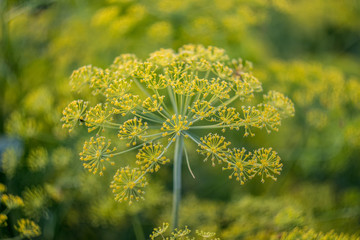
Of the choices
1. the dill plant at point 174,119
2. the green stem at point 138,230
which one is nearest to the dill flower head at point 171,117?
the dill plant at point 174,119

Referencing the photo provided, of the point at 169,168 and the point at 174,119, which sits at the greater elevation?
the point at 169,168

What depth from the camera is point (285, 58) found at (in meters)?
3.59

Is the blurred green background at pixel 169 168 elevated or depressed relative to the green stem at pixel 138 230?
elevated

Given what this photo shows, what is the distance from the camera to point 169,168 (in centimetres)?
236

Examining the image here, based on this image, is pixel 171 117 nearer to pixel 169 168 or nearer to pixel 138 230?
pixel 138 230

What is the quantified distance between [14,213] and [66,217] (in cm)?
40

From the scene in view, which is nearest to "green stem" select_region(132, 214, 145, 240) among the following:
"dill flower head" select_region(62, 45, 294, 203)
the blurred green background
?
the blurred green background

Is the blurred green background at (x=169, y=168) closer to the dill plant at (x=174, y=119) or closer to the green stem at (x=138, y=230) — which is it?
the green stem at (x=138, y=230)

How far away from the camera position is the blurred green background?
1785mm

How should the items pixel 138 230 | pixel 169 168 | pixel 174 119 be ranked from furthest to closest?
pixel 169 168 < pixel 138 230 < pixel 174 119

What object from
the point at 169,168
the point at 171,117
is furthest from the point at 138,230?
the point at 171,117

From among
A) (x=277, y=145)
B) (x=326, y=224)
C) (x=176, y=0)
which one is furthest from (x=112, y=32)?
(x=326, y=224)

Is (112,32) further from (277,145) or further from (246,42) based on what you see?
(277,145)

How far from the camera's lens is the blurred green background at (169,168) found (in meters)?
1.79
